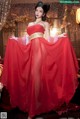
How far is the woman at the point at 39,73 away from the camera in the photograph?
122 inches

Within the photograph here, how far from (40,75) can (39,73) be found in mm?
31

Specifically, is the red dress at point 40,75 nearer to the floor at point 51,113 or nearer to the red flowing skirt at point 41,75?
the red flowing skirt at point 41,75

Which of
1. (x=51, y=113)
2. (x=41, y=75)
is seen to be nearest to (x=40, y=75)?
(x=41, y=75)

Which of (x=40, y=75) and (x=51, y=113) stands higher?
(x=40, y=75)

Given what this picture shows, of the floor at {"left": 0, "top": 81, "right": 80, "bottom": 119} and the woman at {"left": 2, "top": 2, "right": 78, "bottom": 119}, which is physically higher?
the woman at {"left": 2, "top": 2, "right": 78, "bottom": 119}

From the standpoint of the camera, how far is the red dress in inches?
122

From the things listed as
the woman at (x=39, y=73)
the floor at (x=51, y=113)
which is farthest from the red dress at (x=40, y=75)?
the floor at (x=51, y=113)

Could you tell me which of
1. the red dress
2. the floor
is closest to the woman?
the red dress

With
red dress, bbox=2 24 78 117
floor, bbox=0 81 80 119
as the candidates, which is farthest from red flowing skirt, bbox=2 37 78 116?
floor, bbox=0 81 80 119

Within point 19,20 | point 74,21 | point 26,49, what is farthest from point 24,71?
point 74,21

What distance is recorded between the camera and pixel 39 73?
10.2ft

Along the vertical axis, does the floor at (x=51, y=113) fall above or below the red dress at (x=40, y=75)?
below

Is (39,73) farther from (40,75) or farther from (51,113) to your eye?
(51,113)

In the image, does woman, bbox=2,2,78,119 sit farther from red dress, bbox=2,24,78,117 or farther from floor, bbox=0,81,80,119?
floor, bbox=0,81,80,119
